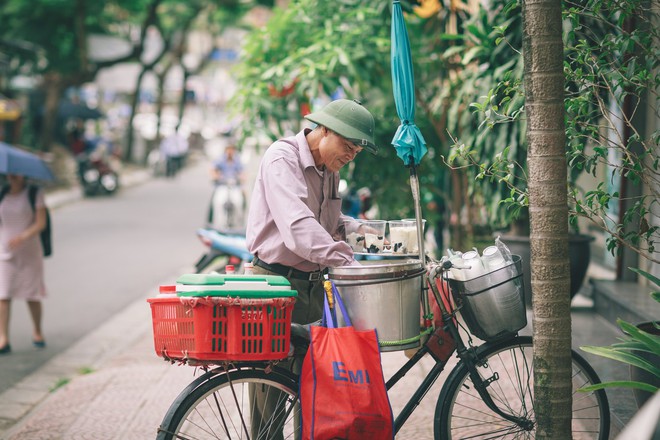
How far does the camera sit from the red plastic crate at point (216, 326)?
11.5 feet

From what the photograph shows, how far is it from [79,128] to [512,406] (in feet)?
90.5

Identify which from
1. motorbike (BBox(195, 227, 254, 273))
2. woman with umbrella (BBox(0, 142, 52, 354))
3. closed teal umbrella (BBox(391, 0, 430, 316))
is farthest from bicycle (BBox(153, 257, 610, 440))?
woman with umbrella (BBox(0, 142, 52, 354))

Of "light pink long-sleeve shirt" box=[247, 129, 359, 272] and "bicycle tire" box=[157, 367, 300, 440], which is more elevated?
"light pink long-sleeve shirt" box=[247, 129, 359, 272]

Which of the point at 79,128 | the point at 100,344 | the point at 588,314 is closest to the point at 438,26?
the point at 588,314

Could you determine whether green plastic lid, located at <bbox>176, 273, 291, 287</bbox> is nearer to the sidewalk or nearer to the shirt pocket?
the shirt pocket

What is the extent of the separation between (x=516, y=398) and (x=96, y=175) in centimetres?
2062

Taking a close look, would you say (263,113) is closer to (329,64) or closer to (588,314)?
(329,64)

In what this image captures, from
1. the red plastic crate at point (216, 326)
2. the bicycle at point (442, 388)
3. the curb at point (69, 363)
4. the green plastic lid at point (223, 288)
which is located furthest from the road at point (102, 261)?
the green plastic lid at point (223, 288)

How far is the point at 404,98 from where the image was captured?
14.0 feet

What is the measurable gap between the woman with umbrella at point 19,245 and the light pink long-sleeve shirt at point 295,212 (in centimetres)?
434

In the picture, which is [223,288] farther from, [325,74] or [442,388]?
[325,74]

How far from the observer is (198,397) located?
146 inches

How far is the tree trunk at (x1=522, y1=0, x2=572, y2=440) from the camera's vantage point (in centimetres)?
346

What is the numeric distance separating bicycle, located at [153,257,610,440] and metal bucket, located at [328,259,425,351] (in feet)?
0.83
